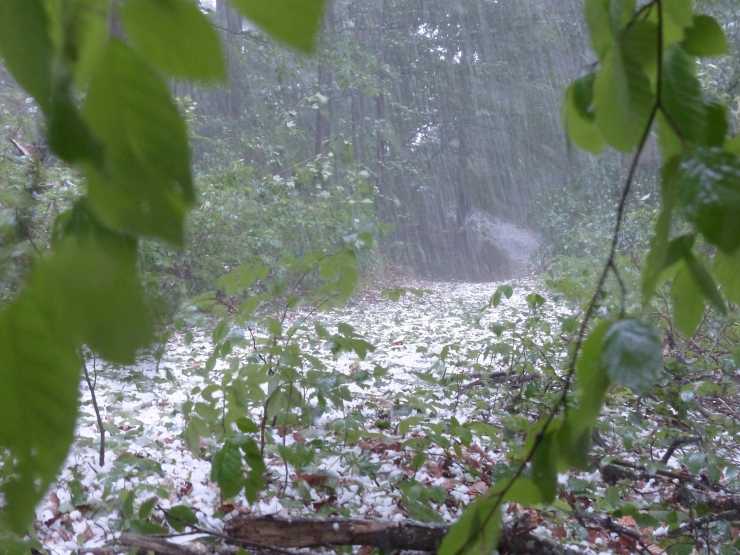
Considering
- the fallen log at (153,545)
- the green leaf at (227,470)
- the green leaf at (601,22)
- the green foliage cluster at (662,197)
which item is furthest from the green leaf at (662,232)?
the fallen log at (153,545)

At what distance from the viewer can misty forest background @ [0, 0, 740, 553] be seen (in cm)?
148

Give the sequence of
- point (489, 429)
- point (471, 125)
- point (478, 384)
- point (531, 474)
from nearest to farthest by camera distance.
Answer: point (531, 474)
point (489, 429)
point (478, 384)
point (471, 125)

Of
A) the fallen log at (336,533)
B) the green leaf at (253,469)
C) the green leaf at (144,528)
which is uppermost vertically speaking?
the green leaf at (253,469)

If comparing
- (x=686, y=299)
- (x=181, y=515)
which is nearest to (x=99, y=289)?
(x=686, y=299)

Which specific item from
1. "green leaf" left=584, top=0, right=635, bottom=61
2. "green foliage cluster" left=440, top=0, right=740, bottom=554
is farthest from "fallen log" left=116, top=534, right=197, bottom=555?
"green leaf" left=584, top=0, right=635, bottom=61

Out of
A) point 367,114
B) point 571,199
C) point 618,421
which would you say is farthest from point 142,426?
point 571,199

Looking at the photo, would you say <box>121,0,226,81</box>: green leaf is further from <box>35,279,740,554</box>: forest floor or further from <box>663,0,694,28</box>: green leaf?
<box>35,279,740,554</box>: forest floor

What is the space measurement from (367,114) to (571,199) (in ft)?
12.6

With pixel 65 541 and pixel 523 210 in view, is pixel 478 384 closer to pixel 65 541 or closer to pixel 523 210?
pixel 65 541

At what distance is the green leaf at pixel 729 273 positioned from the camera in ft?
1.31

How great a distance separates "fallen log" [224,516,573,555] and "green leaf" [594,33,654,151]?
42.5 inches

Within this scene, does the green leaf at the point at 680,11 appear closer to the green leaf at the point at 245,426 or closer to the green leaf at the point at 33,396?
the green leaf at the point at 33,396

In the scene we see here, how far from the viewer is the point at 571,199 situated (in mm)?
8352

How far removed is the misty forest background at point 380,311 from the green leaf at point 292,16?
1 centimetres
